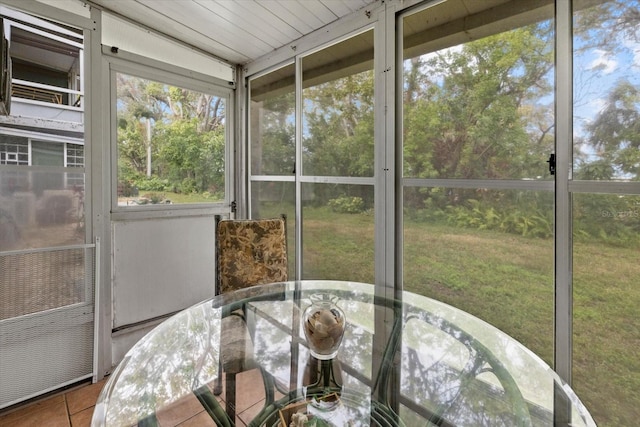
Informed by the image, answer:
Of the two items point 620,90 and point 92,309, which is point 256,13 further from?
point 92,309

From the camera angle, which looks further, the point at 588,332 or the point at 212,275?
the point at 212,275

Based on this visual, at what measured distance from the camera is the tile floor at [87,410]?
1069 millimetres

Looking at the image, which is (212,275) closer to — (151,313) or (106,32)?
(151,313)

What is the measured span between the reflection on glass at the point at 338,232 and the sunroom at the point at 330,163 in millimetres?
16

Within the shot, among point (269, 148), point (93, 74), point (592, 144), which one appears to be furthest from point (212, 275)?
point (592, 144)

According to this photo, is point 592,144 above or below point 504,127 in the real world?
below

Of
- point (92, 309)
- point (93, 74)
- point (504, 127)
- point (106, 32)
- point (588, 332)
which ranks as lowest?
point (92, 309)

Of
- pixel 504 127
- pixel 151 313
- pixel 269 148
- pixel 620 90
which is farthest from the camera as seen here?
pixel 269 148

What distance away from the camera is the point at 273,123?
2.74 m

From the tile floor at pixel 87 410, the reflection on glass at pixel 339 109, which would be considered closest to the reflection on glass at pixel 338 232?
the reflection on glass at pixel 339 109

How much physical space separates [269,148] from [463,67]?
5.59 ft

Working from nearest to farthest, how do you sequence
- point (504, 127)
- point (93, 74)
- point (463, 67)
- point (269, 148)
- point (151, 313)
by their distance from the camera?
point (504, 127)
point (463, 67)
point (93, 74)
point (151, 313)
point (269, 148)

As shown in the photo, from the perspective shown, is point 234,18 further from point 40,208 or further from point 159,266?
point 159,266

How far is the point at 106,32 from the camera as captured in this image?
2.09m
